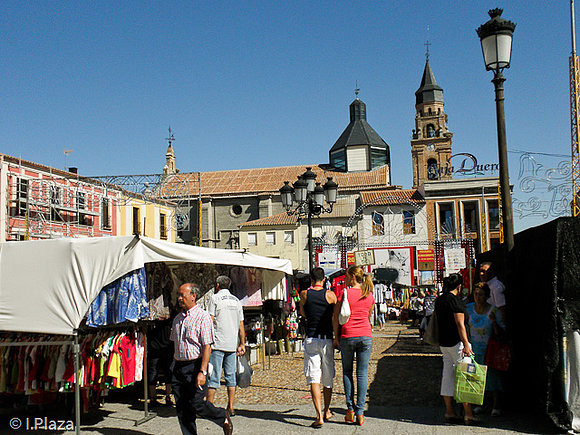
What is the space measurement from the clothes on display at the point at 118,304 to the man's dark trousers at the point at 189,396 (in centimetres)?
129

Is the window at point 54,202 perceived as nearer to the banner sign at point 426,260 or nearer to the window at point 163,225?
the window at point 163,225

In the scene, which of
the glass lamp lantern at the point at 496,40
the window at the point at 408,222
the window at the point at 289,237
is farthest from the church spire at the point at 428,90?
the glass lamp lantern at the point at 496,40

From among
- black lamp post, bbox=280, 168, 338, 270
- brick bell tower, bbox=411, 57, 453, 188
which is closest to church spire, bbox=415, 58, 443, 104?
brick bell tower, bbox=411, 57, 453, 188

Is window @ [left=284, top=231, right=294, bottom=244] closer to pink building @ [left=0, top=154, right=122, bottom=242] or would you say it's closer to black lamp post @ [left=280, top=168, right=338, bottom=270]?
pink building @ [left=0, top=154, right=122, bottom=242]

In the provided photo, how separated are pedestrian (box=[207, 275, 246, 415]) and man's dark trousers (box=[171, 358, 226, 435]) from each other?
1018 mm

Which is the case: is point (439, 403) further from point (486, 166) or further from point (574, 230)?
point (486, 166)

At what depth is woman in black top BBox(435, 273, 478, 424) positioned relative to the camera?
6062 mm

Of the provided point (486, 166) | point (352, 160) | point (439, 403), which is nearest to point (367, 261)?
point (439, 403)

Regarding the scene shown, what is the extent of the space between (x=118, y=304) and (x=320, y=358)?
2396 mm

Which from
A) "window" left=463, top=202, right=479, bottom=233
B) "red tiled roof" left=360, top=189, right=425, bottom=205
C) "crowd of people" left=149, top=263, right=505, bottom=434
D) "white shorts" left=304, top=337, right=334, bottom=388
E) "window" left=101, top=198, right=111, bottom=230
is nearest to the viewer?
"crowd of people" left=149, top=263, right=505, bottom=434

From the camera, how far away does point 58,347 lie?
6.45 metres

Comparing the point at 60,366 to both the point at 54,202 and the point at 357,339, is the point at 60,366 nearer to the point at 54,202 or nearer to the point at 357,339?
the point at 357,339

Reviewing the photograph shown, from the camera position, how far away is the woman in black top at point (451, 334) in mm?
6062

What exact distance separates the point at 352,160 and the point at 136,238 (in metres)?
59.2
